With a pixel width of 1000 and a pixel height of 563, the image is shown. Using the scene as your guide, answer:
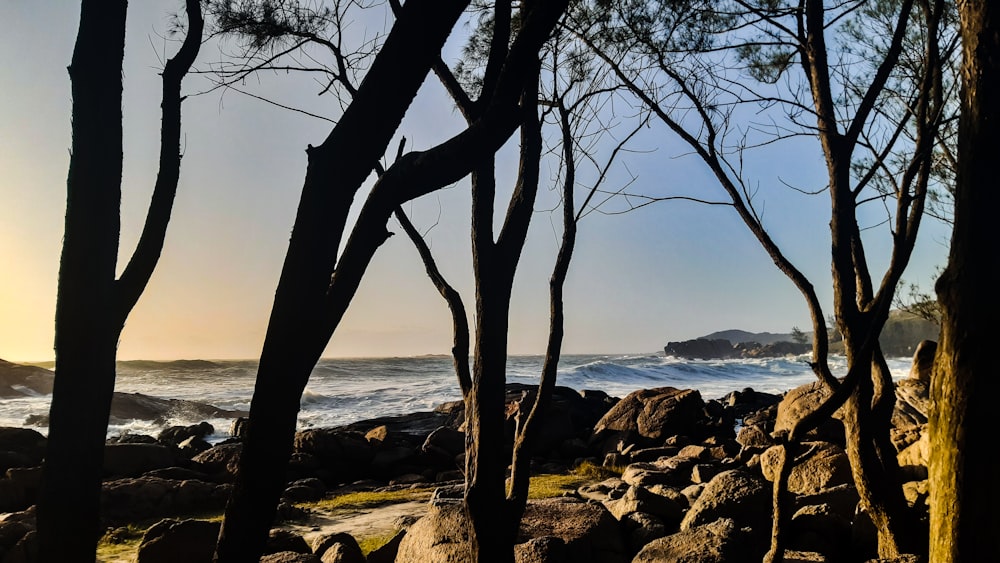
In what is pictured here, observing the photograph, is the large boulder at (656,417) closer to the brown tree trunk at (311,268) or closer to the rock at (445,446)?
the rock at (445,446)

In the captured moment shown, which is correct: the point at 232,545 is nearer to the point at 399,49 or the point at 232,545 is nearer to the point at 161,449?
the point at 399,49

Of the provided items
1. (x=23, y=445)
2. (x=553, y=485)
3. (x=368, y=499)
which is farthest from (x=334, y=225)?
(x=23, y=445)

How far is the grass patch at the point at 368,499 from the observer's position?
8.05 meters

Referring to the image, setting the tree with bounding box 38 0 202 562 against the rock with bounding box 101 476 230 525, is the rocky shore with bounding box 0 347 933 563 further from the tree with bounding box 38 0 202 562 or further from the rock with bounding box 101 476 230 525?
the tree with bounding box 38 0 202 562

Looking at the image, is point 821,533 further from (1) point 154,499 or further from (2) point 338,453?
(2) point 338,453

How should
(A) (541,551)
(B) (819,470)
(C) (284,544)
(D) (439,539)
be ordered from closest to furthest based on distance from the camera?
(A) (541,551)
(D) (439,539)
(C) (284,544)
(B) (819,470)

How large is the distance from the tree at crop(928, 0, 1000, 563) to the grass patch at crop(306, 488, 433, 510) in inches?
265

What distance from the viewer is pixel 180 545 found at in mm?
4672

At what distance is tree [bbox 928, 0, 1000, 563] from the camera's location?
2078 millimetres

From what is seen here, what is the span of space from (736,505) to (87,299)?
4420 mm

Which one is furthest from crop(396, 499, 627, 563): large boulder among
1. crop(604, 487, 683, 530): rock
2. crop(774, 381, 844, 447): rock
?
crop(774, 381, 844, 447): rock

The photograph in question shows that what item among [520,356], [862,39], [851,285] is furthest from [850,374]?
[520,356]

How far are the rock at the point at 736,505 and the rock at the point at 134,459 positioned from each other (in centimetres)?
849

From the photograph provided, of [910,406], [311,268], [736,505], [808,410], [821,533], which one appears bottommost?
[821,533]
